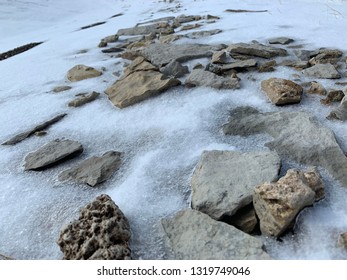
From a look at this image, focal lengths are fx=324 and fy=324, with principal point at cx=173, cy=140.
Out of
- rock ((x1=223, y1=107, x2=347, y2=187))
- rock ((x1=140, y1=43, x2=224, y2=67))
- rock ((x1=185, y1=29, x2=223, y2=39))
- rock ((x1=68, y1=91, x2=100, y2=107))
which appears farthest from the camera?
rock ((x1=185, y1=29, x2=223, y2=39))

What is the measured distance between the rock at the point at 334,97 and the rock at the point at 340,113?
0.19m

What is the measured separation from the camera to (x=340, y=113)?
8.40 ft

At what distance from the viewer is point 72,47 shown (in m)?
6.52

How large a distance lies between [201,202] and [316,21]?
4.93m

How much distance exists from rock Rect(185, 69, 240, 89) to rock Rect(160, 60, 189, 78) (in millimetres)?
171

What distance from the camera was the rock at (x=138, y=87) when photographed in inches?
132

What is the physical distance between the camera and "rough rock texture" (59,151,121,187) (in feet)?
7.55

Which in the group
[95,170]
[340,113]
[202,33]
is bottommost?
[202,33]

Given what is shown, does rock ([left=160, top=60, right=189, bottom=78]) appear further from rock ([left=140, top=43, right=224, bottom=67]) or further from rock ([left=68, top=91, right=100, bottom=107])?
rock ([left=68, top=91, right=100, bottom=107])

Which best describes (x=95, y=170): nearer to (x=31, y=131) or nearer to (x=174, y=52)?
(x=31, y=131)

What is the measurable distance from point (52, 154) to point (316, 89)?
2411mm

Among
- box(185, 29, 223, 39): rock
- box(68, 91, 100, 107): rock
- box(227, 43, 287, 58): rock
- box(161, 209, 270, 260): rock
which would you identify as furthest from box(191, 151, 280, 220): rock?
box(185, 29, 223, 39): rock

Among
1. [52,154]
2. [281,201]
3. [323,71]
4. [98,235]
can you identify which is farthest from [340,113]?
[52,154]
